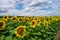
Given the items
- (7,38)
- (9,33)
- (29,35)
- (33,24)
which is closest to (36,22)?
(33,24)

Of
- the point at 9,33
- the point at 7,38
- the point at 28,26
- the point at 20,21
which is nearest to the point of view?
the point at 7,38

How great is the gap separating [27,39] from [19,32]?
38 cm

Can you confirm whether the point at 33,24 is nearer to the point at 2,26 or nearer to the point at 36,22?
the point at 36,22

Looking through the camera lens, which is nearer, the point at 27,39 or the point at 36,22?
the point at 27,39

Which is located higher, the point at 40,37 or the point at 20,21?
the point at 20,21

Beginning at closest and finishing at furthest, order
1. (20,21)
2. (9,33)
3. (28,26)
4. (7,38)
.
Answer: (7,38) < (9,33) < (28,26) < (20,21)

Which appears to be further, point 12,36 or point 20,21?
point 20,21

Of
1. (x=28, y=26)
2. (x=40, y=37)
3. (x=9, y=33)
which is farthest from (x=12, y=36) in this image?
(x=40, y=37)

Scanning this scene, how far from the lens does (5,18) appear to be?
5.50 metres

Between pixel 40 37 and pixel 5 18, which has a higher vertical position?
pixel 5 18

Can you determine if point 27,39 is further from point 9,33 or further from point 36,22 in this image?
point 36,22

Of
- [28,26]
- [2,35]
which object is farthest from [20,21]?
[2,35]

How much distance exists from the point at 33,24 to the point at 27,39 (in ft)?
2.39

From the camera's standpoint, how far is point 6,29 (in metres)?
4.75
